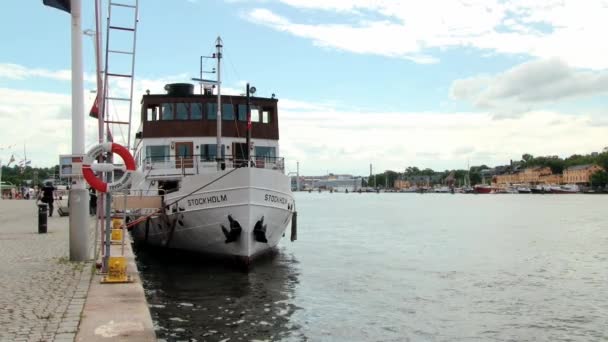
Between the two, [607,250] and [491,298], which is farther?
[607,250]

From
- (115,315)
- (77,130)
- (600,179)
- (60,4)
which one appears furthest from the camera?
(600,179)

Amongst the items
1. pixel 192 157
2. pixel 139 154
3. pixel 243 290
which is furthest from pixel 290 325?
pixel 139 154

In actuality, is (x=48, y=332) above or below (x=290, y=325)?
above

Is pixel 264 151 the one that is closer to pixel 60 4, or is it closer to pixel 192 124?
pixel 192 124

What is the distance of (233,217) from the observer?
18.3 meters

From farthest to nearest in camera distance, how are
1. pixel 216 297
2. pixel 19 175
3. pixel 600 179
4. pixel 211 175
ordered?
pixel 600 179 < pixel 19 175 < pixel 211 175 < pixel 216 297

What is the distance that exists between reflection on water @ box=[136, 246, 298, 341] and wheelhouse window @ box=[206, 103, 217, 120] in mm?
5240

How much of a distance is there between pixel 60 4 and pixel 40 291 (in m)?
6.65

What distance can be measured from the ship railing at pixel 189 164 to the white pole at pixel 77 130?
680cm

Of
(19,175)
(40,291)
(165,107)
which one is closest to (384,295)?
(40,291)

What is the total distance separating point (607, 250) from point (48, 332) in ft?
87.0

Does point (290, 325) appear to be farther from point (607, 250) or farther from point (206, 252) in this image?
point (607, 250)

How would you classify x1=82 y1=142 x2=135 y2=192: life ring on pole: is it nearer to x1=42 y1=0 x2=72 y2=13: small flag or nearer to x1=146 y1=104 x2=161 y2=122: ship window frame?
x1=42 y1=0 x2=72 y2=13: small flag

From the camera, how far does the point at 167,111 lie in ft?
76.0
